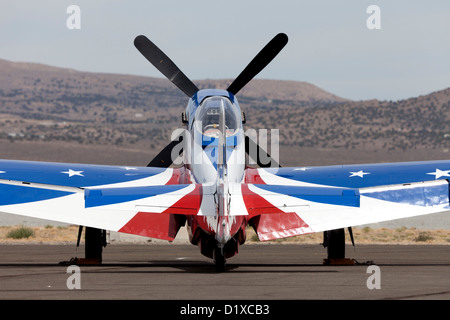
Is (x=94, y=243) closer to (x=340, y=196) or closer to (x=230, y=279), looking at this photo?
(x=230, y=279)

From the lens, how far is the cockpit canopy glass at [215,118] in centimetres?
1861

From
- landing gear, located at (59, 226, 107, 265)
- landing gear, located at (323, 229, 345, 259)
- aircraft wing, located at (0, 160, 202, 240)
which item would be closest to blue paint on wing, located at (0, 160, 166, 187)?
aircraft wing, located at (0, 160, 202, 240)

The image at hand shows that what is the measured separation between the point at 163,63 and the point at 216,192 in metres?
8.77

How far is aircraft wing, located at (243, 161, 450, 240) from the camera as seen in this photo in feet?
51.6

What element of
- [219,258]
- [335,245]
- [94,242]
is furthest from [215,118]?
[335,245]

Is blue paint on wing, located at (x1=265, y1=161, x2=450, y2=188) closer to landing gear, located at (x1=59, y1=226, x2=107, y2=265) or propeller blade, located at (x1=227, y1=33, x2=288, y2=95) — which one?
propeller blade, located at (x1=227, y1=33, x2=288, y2=95)

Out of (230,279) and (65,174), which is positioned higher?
(65,174)

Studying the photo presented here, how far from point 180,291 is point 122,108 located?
176m

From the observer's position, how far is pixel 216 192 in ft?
52.0

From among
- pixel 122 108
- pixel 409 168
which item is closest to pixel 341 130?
pixel 122 108

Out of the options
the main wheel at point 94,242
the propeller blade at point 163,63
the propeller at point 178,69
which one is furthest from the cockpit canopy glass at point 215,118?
the propeller at point 178,69

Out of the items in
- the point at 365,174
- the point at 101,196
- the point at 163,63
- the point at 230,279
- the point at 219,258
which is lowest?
the point at 230,279
